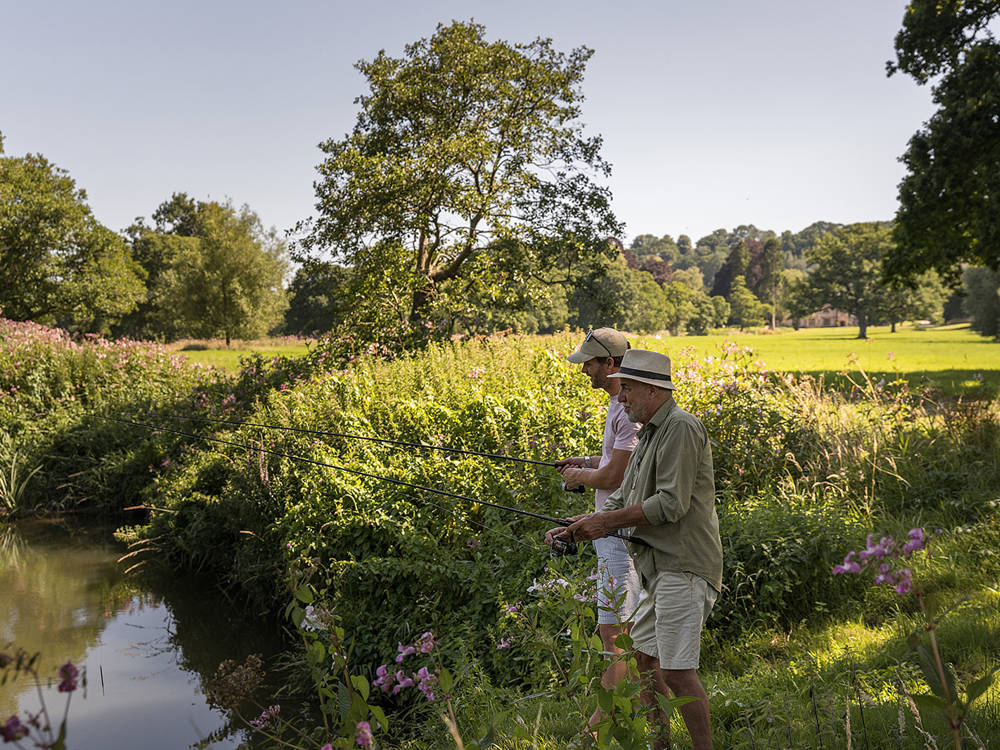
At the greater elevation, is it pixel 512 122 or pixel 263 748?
pixel 512 122

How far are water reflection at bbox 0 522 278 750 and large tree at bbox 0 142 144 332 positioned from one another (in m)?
26.2

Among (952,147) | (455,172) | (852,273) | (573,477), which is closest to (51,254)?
(455,172)

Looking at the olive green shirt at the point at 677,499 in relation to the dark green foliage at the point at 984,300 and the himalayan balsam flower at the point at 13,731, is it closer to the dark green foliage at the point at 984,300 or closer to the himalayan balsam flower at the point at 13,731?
the himalayan balsam flower at the point at 13,731

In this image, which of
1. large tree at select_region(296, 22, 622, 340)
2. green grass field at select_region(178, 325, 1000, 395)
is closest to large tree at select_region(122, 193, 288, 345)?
green grass field at select_region(178, 325, 1000, 395)

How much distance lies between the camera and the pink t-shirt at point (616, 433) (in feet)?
11.3

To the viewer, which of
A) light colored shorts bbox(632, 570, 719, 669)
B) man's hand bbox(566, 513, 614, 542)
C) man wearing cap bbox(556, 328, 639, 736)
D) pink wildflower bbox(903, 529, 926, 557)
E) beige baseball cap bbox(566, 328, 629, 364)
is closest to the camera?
pink wildflower bbox(903, 529, 926, 557)

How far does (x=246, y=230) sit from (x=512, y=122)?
29.0 metres

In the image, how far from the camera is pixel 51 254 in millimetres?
33594

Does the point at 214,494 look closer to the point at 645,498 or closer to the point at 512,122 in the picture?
the point at 645,498

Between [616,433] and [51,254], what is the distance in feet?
121

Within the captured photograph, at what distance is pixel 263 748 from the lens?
5.11 m

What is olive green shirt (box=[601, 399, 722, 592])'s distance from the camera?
9.35 ft

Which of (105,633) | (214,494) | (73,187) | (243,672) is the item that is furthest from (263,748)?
(73,187)

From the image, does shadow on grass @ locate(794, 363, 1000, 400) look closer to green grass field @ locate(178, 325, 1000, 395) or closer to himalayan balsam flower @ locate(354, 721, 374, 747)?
green grass field @ locate(178, 325, 1000, 395)
